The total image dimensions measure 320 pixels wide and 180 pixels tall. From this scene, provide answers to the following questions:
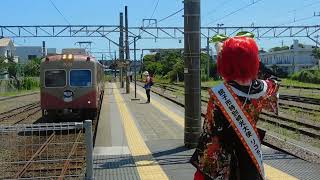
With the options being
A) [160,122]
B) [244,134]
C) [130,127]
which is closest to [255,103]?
[244,134]

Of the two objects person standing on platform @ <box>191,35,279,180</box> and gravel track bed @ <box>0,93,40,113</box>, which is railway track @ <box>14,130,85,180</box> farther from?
gravel track bed @ <box>0,93,40,113</box>

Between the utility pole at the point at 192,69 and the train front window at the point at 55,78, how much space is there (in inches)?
324

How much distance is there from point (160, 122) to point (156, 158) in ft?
25.9

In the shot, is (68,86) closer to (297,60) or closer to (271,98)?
(271,98)

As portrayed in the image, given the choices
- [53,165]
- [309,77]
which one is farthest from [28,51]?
[53,165]

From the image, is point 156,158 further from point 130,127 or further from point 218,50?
point 218,50

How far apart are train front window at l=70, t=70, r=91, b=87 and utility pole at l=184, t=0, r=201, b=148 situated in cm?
795

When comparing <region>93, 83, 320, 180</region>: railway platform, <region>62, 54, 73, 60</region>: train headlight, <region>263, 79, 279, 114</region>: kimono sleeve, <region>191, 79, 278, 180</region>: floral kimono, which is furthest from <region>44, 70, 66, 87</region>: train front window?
<region>191, 79, 278, 180</region>: floral kimono

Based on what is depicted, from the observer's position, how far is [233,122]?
331cm

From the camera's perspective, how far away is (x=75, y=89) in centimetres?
1891

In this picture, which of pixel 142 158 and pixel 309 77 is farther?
pixel 309 77

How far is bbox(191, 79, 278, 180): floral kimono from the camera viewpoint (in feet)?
10.9

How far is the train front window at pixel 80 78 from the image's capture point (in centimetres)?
1900

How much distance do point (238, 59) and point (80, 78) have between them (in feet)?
53.0
